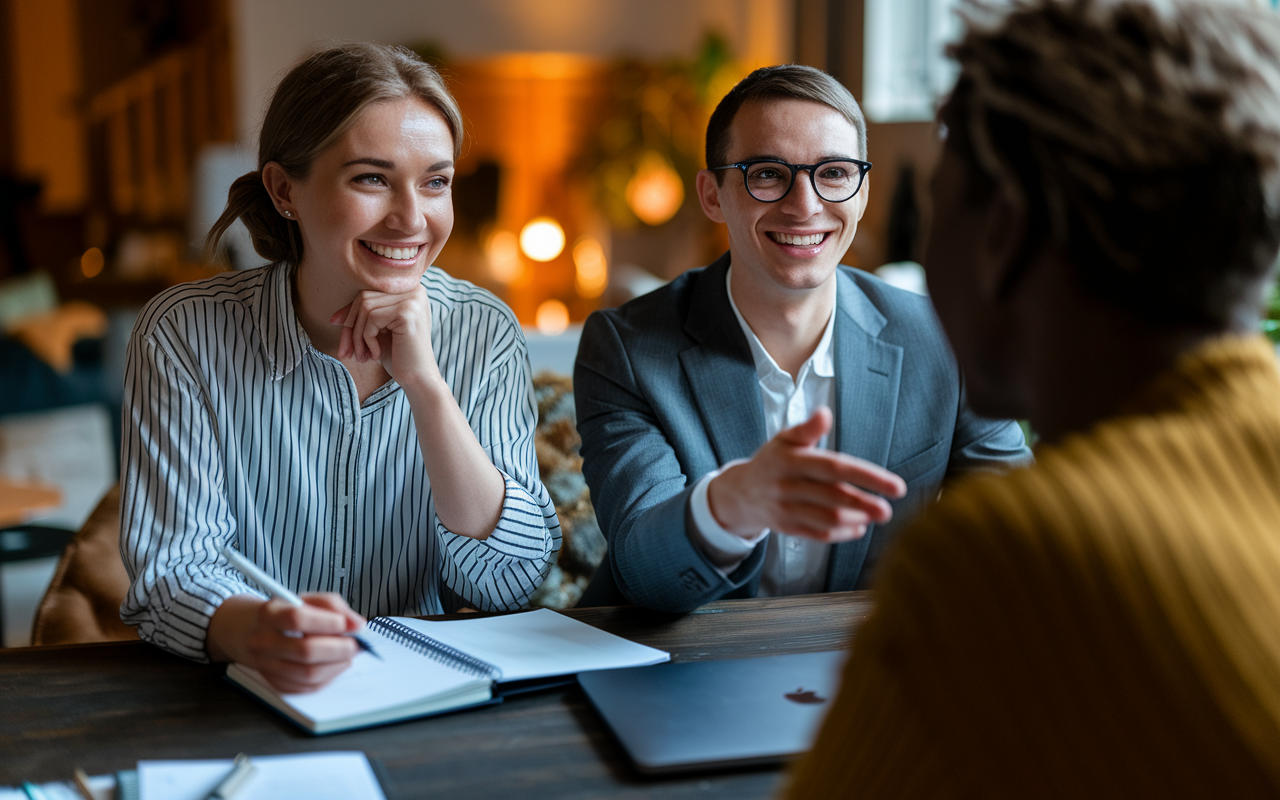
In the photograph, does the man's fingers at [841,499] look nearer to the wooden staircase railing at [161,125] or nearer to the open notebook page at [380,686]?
the open notebook page at [380,686]

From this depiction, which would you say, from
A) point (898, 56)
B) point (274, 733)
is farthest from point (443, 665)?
point (898, 56)

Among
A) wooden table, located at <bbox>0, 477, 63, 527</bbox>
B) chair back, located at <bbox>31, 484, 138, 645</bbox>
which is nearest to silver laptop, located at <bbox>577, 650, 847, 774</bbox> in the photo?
chair back, located at <bbox>31, 484, 138, 645</bbox>

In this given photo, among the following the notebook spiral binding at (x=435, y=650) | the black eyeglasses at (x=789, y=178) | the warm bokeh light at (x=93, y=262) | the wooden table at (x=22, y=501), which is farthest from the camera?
the warm bokeh light at (x=93, y=262)

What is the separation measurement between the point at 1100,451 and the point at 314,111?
1094 millimetres

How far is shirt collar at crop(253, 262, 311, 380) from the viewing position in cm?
141

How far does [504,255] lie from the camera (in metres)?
7.50

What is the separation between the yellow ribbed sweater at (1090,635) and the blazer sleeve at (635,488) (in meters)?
0.64

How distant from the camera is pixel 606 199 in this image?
7.21 meters

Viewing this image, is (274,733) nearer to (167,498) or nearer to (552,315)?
(167,498)

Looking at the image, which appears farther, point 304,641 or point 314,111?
point 314,111

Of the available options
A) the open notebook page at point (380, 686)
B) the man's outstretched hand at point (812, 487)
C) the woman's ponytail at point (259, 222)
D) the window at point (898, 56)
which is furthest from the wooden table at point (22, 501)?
the window at point (898, 56)

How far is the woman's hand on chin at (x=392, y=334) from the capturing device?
135 centimetres

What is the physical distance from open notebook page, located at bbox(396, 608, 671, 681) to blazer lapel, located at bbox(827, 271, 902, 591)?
0.44m

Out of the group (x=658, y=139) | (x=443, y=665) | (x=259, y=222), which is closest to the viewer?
(x=443, y=665)
